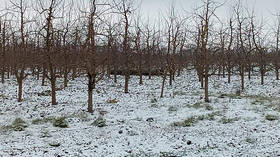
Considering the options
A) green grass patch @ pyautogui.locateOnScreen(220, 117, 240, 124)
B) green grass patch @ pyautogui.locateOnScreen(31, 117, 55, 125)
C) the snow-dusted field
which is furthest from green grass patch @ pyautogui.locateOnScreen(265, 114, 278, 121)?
green grass patch @ pyautogui.locateOnScreen(31, 117, 55, 125)

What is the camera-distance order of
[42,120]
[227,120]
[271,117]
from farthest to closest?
[42,120], [271,117], [227,120]

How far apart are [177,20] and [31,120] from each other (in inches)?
572

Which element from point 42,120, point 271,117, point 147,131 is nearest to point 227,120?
point 271,117

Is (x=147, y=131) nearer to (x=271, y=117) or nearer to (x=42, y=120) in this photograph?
(x=42, y=120)

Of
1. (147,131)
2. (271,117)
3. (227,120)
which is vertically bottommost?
(147,131)

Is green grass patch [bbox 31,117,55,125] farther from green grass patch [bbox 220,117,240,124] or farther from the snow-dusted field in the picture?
green grass patch [bbox 220,117,240,124]

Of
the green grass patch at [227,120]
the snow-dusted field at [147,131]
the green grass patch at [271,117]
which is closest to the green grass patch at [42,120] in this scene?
the snow-dusted field at [147,131]

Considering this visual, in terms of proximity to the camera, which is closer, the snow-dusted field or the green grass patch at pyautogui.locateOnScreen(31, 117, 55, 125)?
the snow-dusted field

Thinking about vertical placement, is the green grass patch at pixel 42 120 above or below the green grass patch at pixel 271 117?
below

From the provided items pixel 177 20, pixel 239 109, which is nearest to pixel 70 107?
pixel 239 109

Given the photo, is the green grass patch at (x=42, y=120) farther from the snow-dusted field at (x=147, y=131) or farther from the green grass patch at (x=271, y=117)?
the green grass patch at (x=271, y=117)

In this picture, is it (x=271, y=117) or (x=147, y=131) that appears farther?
(x=271, y=117)

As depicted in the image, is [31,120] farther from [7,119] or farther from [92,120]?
[92,120]

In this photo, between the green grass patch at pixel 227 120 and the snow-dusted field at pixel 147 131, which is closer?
the snow-dusted field at pixel 147 131
